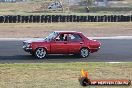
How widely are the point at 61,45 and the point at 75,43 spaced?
718 millimetres

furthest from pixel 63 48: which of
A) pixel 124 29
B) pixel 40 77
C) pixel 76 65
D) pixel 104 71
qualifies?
pixel 124 29

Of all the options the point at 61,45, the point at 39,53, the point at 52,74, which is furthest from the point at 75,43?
the point at 52,74

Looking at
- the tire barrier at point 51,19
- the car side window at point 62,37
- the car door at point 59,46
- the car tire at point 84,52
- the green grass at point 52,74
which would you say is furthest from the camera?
the tire barrier at point 51,19

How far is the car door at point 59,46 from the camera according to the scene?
20422 millimetres

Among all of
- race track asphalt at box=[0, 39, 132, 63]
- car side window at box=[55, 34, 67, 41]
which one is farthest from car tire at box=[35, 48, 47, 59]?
car side window at box=[55, 34, 67, 41]

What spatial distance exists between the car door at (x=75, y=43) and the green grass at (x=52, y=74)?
4133 millimetres

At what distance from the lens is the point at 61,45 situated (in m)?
20.5

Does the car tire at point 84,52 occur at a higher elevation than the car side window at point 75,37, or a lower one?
lower

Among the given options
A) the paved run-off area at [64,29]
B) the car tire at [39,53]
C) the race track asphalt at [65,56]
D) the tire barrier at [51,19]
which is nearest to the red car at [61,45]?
the car tire at [39,53]

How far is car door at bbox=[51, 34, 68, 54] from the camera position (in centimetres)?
2042

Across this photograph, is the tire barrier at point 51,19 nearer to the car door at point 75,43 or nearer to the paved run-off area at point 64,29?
the paved run-off area at point 64,29

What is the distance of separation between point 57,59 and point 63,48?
2.77 ft

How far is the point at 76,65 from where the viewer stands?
16562 millimetres

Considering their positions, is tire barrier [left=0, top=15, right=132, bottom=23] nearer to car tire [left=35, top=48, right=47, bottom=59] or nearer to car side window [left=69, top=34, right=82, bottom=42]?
car side window [left=69, top=34, right=82, bottom=42]
